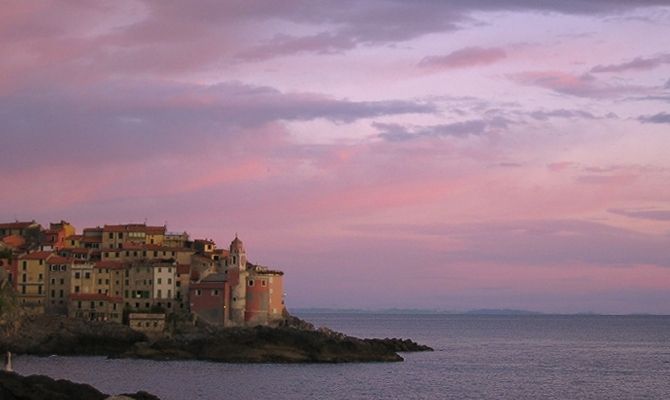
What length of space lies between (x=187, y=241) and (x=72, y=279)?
64.1 feet

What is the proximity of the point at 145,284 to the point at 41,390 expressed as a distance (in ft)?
247

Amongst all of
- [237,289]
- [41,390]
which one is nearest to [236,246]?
[237,289]

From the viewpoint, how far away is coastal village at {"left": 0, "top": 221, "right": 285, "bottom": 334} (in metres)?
130

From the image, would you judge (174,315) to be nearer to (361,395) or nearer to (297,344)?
(297,344)

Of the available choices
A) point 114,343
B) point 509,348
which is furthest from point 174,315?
point 509,348

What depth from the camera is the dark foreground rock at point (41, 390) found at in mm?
58312

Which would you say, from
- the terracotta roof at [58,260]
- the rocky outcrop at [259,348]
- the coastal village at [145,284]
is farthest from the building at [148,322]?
the terracotta roof at [58,260]

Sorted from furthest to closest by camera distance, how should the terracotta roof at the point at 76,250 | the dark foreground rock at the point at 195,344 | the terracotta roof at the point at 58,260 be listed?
the terracotta roof at the point at 76,250
the terracotta roof at the point at 58,260
the dark foreground rock at the point at 195,344

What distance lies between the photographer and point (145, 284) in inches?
5266

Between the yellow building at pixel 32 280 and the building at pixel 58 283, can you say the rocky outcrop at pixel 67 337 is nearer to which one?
the building at pixel 58 283

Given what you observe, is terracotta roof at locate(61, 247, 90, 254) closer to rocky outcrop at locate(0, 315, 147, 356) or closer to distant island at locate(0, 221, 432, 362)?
distant island at locate(0, 221, 432, 362)

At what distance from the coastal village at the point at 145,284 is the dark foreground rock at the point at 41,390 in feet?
220

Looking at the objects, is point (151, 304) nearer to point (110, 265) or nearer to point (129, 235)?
point (110, 265)

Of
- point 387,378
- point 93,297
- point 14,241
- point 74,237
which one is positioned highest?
point 74,237
